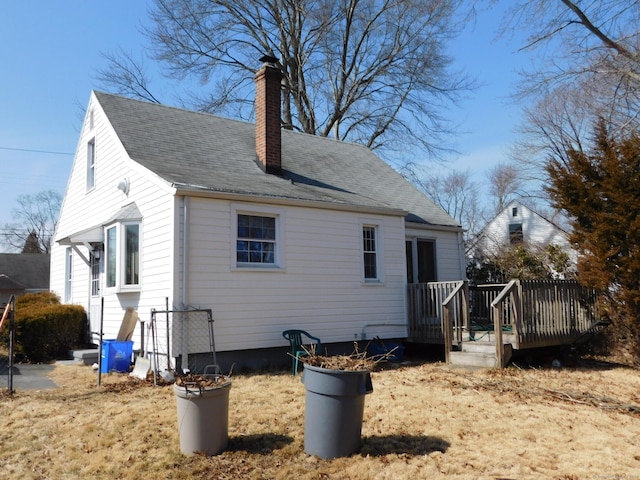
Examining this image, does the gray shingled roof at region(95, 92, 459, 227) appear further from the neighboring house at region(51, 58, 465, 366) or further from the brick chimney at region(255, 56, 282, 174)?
the brick chimney at region(255, 56, 282, 174)

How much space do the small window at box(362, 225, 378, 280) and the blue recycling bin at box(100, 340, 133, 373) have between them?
17.6 feet

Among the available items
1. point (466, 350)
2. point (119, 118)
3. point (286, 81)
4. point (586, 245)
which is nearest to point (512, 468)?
point (466, 350)

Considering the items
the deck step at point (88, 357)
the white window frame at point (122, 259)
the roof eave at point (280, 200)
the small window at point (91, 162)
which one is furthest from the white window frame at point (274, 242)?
the small window at point (91, 162)

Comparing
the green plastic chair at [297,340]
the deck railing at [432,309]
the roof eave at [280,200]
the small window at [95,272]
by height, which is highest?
the roof eave at [280,200]

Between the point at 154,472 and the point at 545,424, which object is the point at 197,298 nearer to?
the point at 154,472

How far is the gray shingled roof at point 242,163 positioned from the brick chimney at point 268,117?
1.14 ft

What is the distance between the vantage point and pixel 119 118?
1300cm

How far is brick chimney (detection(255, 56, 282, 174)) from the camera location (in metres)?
13.0

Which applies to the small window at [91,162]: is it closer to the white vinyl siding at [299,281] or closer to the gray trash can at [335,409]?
the white vinyl siding at [299,281]

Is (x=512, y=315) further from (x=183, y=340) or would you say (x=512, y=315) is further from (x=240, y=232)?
(x=183, y=340)

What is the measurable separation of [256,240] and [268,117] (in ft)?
11.7

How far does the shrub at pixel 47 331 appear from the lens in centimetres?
1233

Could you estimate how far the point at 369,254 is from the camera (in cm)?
1288

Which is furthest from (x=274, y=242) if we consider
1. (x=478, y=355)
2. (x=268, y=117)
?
(x=478, y=355)
